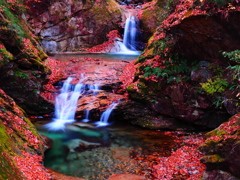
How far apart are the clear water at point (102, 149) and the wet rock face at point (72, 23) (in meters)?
11.8

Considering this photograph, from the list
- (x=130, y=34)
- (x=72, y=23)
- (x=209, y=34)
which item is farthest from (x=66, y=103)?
(x=130, y=34)

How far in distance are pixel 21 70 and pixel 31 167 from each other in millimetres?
7074

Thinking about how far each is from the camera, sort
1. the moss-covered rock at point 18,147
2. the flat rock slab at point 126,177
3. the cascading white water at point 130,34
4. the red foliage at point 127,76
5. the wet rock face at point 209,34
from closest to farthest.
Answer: the moss-covered rock at point 18,147
the flat rock slab at point 126,177
the wet rock face at point 209,34
the red foliage at point 127,76
the cascading white water at point 130,34

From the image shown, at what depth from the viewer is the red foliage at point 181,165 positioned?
19.7ft

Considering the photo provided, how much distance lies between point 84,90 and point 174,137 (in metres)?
5.44

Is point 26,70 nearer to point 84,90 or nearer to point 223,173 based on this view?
point 84,90

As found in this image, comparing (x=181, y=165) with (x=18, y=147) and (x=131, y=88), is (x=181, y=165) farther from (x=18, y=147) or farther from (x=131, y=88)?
(x=131, y=88)

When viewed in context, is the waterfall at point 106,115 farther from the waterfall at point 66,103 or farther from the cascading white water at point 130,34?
the cascading white water at point 130,34

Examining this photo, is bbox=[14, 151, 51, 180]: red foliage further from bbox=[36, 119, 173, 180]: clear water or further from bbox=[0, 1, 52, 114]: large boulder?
bbox=[0, 1, 52, 114]: large boulder

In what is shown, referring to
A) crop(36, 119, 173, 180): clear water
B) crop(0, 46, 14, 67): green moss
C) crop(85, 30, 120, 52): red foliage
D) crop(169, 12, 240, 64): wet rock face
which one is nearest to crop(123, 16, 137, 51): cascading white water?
crop(85, 30, 120, 52): red foliage

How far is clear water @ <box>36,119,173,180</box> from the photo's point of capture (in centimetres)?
661

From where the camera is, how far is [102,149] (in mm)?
8078

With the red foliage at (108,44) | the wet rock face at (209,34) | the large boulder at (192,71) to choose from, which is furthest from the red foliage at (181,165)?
the red foliage at (108,44)

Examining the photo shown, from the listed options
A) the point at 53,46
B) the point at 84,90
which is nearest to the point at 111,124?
the point at 84,90
